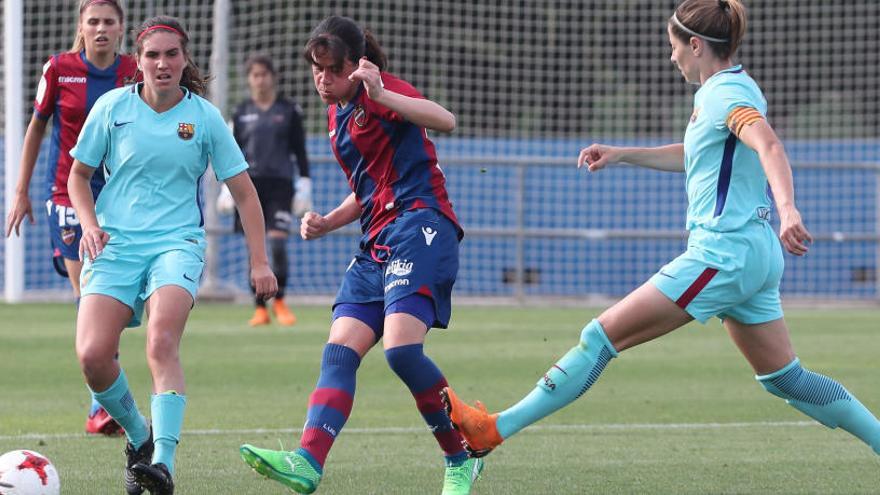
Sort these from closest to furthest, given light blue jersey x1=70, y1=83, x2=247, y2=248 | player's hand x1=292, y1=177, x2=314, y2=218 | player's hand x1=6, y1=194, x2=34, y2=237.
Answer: light blue jersey x1=70, y1=83, x2=247, y2=248 < player's hand x1=6, y1=194, x2=34, y2=237 < player's hand x1=292, y1=177, x2=314, y2=218

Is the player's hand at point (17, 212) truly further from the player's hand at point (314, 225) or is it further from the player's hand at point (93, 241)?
the player's hand at point (314, 225)

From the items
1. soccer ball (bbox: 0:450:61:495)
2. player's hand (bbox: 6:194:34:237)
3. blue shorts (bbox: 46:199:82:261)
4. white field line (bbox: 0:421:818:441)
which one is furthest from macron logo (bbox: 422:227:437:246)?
player's hand (bbox: 6:194:34:237)

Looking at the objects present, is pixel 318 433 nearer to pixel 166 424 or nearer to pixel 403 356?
pixel 403 356

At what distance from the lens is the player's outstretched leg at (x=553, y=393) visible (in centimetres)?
568

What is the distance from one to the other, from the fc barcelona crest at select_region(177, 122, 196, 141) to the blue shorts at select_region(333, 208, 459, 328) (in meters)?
0.85

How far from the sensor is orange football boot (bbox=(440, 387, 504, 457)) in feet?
18.3

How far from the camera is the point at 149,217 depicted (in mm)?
5984

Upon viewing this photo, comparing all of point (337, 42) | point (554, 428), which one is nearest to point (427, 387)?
point (337, 42)

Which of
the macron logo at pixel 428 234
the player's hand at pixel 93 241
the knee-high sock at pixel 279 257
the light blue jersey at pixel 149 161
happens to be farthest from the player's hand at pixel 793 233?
the knee-high sock at pixel 279 257

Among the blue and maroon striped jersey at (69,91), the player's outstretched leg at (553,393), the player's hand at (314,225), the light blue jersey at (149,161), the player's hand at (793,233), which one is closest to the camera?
the player's hand at (793,233)

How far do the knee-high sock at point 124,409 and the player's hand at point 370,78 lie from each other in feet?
5.22

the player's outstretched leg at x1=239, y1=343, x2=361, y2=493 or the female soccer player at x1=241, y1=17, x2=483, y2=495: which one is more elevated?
the female soccer player at x1=241, y1=17, x2=483, y2=495

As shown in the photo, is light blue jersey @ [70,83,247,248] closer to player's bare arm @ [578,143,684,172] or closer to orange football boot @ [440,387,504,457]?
orange football boot @ [440,387,504,457]

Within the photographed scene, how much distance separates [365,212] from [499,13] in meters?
16.8
